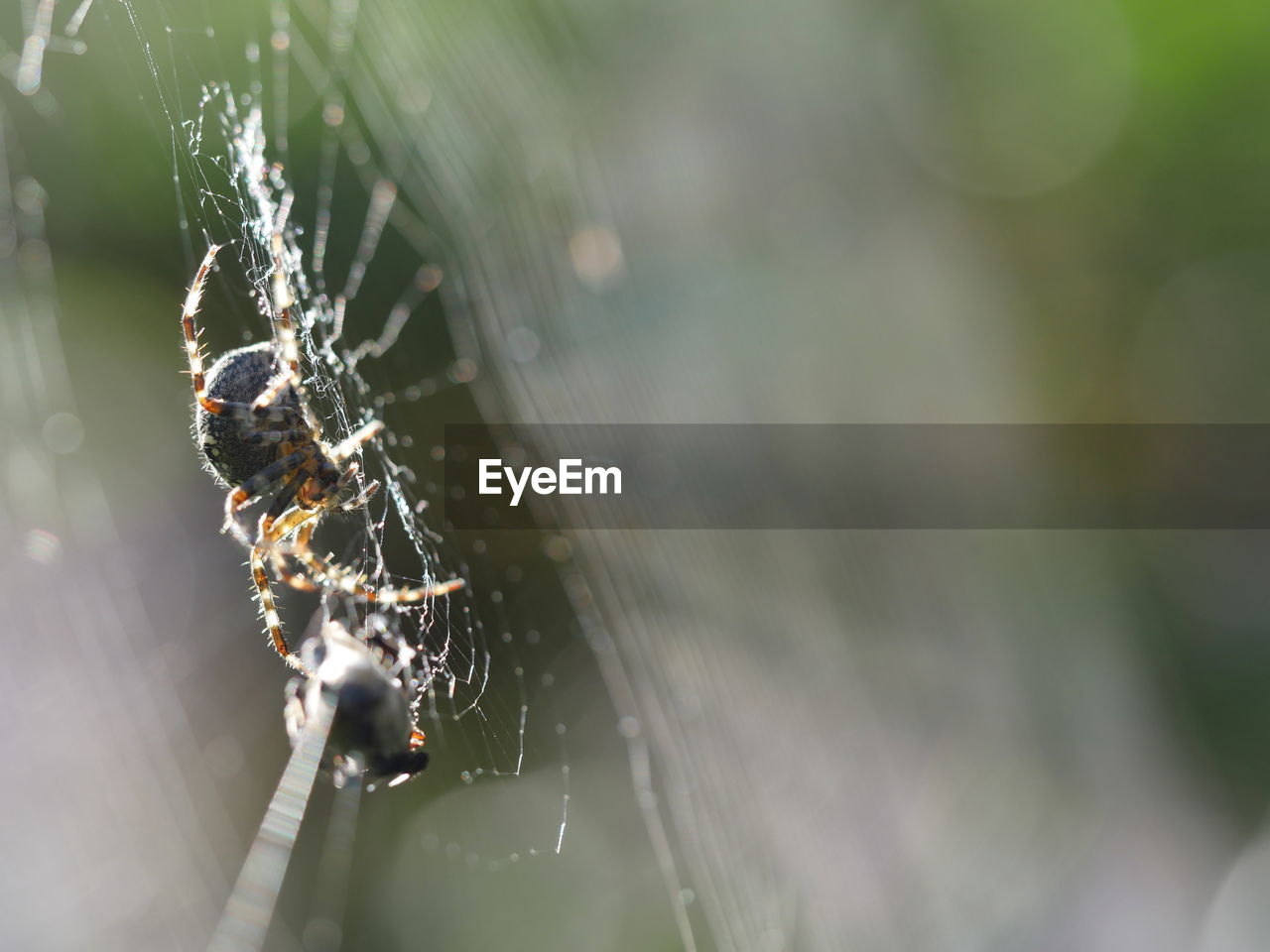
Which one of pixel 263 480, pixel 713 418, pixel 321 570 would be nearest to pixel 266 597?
pixel 321 570

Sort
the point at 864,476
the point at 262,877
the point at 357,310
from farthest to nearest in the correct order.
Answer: the point at 864,476, the point at 357,310, the point at 262,877

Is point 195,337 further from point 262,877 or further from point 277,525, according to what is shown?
point 262,877

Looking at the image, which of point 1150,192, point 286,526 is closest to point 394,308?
point 286,526

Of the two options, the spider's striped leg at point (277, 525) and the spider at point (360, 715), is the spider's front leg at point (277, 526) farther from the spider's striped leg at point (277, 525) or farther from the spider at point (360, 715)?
the spider at point (360, 715)

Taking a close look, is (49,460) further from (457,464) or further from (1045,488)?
(1045,488)

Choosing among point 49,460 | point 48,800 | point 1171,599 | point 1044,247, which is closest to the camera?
point 1171,599

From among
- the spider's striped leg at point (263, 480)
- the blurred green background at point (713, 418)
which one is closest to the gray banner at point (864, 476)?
the blurred green background at point (713, 418)
